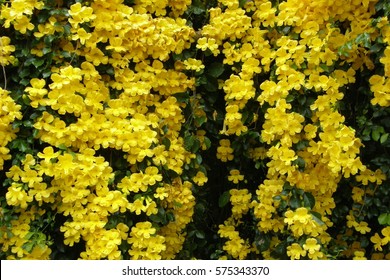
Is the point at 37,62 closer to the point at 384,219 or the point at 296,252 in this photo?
the point at 296,252

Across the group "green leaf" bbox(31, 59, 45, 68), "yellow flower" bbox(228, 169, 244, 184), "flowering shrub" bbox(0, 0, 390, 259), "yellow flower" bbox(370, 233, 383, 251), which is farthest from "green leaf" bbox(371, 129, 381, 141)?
"green leaf" bbox(31, 59, 45, 68)

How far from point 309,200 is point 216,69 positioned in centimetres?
77

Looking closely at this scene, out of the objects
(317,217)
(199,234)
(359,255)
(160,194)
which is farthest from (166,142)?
(359,255)

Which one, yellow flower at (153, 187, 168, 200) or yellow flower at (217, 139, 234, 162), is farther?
yellow flower at (217, 139, 234, 162)

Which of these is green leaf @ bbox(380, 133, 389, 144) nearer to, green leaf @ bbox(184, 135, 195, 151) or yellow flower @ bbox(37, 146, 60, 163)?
green leaf @ bbox(184, 135, 195, 151)

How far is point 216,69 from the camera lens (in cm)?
274

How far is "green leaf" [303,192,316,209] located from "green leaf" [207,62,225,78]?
71cm

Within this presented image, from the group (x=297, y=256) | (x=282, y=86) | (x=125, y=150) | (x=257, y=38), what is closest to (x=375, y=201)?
(x=297, y=256)

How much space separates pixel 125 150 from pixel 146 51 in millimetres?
490

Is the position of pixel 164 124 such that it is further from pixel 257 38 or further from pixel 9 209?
pixel 9 209

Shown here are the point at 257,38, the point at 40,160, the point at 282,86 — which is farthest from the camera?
the point at 257,38

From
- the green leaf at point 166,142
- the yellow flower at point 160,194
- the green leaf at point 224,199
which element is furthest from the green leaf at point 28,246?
the green leaf at point 224,199

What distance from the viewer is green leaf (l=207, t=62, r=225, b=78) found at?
2729mm

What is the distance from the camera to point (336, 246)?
2590 millimetres
